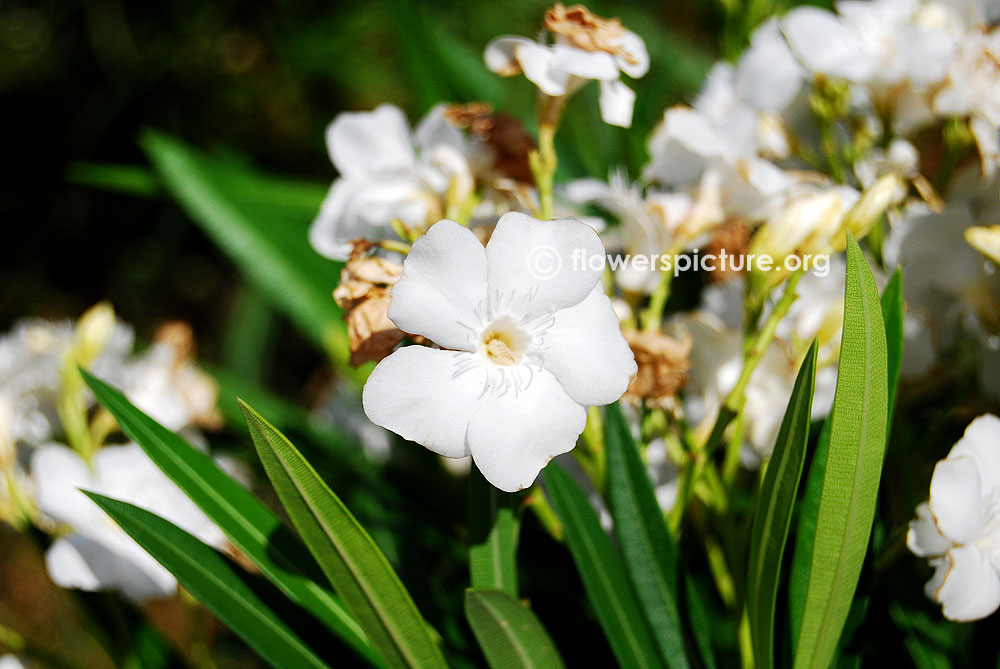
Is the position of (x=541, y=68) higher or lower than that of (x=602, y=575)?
higher

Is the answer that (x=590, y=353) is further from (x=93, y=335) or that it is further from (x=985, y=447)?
(x=93, y=335)

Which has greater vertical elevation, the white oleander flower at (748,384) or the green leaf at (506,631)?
the green leaf at (506,631)

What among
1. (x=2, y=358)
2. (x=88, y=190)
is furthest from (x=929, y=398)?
(x=88, y=190)

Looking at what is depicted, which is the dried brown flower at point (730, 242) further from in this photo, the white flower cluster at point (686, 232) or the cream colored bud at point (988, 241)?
the cream colored bud at point (988, 241)

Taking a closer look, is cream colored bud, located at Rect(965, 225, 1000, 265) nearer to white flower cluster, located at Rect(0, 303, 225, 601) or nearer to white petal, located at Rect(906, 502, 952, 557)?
white petal, located at Rect(906, 502, 952, 557)

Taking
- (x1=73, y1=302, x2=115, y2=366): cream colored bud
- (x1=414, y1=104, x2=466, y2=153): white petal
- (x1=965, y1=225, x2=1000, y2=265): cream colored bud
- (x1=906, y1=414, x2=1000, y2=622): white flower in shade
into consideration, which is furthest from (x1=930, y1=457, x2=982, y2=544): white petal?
(x1=73, y1=302, x2=115, y2=366): cream colored bud

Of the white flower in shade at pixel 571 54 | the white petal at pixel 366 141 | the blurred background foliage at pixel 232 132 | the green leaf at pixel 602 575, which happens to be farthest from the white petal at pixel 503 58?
the blurred background foliage at pixel 232 132

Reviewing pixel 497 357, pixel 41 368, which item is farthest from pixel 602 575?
pixel 41 368
